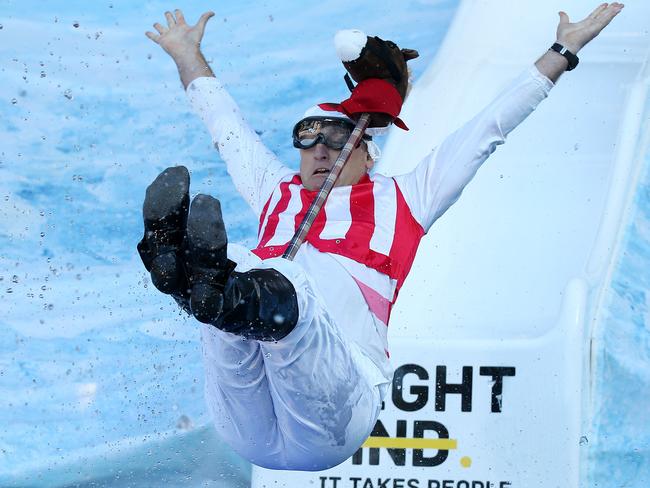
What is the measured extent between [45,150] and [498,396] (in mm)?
2259

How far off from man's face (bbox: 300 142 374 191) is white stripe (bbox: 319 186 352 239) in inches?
1.4

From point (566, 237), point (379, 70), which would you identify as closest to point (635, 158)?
point (566, 237)

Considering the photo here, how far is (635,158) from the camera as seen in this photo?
3.08 metres

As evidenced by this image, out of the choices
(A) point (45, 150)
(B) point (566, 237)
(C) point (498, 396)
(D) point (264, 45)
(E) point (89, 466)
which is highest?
(D) point (264, 45)

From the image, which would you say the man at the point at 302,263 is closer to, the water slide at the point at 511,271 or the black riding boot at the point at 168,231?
the black riding boot at the point at 168,231

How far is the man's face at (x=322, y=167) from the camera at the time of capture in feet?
6.79

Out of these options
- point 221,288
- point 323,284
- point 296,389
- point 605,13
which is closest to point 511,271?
point 605,13

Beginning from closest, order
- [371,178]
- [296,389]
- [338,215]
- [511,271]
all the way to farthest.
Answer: [296,389] < [338,215] < [371,178] < [511,271]

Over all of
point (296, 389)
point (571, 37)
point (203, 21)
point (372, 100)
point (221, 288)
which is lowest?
point (296, 389)

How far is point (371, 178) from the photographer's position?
2113 millimetres

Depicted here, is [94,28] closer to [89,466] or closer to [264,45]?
[264,45]

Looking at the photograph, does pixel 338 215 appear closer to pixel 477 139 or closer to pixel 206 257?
pixel 477 139

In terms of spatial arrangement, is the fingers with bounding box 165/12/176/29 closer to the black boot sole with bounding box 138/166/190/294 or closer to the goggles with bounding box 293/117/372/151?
the goggles with bounding box 293/117/372/151

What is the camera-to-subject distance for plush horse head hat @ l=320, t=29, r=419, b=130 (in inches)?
82.3
